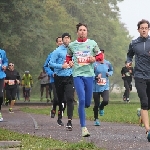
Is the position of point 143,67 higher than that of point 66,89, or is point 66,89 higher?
point 143,67

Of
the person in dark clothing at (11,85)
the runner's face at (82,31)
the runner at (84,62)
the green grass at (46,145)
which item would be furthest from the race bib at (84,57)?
the person in dark clothing at (11,85)

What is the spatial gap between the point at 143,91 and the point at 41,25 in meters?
37.9

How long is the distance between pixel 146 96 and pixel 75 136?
63.0 inches

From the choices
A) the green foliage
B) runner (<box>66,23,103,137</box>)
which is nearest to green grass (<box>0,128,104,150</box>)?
runner (<box>66,23,103,137</box>)

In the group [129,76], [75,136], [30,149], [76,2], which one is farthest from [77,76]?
[76,2]

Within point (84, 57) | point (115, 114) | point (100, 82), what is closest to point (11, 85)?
point (115, 114)

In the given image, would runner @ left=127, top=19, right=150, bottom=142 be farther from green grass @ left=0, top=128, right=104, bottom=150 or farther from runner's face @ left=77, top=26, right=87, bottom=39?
green grass @ left=0, top=128, right=104, bottom=150

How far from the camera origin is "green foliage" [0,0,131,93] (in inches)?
1628

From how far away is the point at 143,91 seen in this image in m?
10.5

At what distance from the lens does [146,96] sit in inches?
416

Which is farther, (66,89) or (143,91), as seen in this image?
(66,89)

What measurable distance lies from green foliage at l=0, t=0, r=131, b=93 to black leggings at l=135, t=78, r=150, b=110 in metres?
27.7

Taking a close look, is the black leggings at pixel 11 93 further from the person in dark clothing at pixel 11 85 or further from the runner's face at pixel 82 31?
the runner's face at pixel 82 31

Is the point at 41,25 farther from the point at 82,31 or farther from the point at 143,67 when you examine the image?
the point at 143,67
